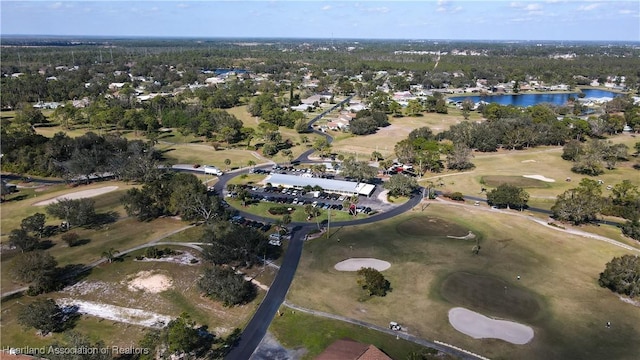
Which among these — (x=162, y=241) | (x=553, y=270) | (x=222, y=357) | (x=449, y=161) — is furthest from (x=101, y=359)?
(x=449, y=161)

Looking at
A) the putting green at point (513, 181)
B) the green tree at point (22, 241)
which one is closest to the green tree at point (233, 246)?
the green tree at point (22, 241)

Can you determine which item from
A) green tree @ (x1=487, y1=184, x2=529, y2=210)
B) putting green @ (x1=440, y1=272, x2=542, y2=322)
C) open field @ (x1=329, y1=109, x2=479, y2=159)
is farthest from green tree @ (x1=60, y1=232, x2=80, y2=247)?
green tree @ (x1=487, y1=184, x2=529, y2=210)

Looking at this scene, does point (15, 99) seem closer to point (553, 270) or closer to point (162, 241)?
point (162, 241)

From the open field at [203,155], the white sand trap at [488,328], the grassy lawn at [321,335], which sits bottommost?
the grassy lawn at [321,335]

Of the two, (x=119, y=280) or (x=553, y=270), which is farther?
(x=553, y=270)

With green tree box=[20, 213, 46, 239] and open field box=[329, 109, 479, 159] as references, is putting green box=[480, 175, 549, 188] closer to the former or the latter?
open field box=[329, 109, 479, 159]

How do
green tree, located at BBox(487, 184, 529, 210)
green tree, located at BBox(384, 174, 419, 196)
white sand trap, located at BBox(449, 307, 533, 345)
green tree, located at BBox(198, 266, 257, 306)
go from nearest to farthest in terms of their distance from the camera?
white sand trap, located at BBox(449, 307, 533, 345) → green tree, located at BBox(198, 266, 257, 306) → green tree, located at BBox(487, 184, 529, 210) → green tree, located at BBox(384, 174, 419, 196)

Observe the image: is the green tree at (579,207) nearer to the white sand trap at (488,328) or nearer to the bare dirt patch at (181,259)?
the white sand trap at (488,328)
